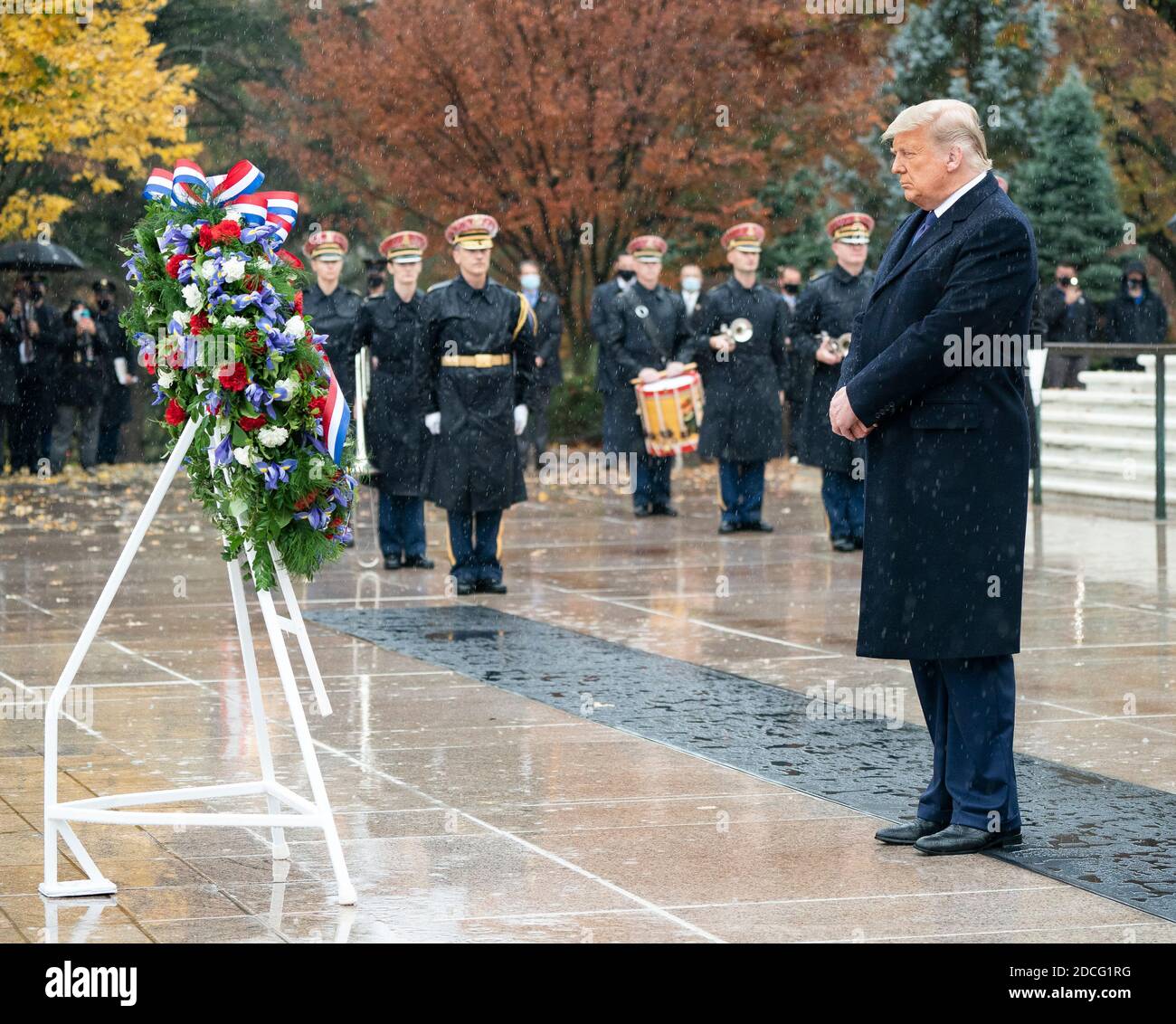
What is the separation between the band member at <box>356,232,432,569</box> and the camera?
14312 mm

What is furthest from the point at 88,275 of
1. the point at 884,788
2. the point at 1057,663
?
the point at 884,788

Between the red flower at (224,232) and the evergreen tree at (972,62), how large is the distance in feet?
104

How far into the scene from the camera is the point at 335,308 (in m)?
14.9

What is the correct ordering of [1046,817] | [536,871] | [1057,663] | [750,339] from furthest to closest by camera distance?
[750,339], [1057,663], [1046,817], [536,871]

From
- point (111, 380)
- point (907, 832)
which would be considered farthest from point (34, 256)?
point (907, 832)

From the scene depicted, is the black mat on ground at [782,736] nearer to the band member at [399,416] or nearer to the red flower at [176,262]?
the band member at [399,416]

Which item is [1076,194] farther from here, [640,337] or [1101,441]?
[640,337]

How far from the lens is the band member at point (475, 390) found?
12742 mm

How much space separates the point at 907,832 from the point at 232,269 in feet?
8.29

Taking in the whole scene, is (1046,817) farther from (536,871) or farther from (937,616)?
(536,871)

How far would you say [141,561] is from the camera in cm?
1467

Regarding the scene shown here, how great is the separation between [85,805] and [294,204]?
1.82 meters

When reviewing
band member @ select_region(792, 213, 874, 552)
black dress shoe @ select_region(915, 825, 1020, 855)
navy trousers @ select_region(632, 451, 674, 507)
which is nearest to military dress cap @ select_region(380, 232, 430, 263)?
band member @ select_region(792, 213, 874, 552)

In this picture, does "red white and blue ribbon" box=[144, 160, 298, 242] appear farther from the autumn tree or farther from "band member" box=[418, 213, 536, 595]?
the autumn tree
